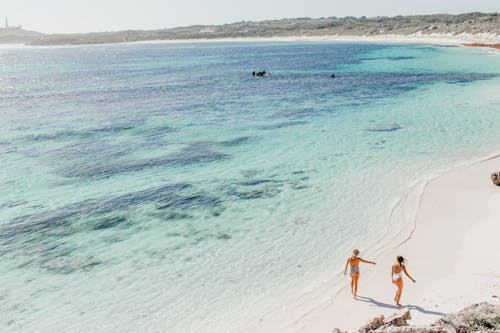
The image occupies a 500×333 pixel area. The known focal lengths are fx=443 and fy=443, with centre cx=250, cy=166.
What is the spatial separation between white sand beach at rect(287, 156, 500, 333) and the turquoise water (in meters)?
1.19

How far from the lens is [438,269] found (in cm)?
1627

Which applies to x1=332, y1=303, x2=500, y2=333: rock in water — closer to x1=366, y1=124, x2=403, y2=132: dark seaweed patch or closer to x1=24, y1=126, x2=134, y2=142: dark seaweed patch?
x1=366, y1=124, x2=403, y2=132: dark seaweed patch

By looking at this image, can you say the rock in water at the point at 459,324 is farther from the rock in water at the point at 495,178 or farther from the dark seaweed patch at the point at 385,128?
the dark seaweed patch at the point at 385,128

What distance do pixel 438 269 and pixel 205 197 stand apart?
12.7 meters

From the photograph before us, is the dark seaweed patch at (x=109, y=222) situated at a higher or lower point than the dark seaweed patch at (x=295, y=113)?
lower

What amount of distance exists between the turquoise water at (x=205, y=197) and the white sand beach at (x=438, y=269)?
3.91ft

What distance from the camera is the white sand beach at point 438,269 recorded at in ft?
45.9

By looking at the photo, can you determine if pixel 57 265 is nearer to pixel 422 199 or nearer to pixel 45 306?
pixel 45 306

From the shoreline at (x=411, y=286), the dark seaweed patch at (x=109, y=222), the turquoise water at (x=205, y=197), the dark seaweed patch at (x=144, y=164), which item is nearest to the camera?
the shoreline at (x=411, y=286)

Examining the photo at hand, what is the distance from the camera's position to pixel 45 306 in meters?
15.4

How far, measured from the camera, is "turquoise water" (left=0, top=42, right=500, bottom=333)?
15797mm

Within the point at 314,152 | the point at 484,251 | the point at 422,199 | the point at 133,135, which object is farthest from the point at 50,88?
the point at 484,251

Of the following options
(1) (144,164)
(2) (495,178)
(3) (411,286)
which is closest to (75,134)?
(1) (144,164)

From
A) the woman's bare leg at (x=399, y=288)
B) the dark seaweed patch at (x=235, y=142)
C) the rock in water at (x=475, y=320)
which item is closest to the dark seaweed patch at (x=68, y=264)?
the woman's bare leg at (x=399, y=288)
